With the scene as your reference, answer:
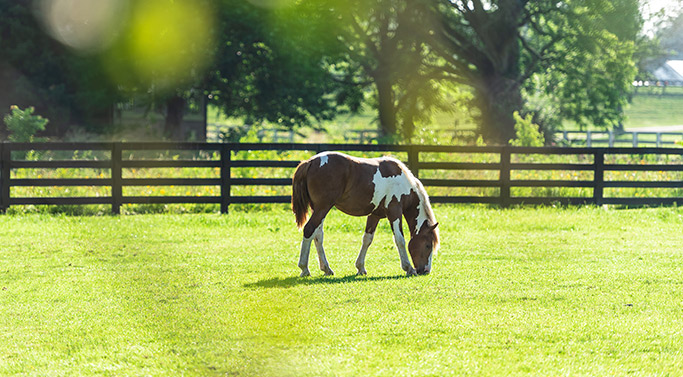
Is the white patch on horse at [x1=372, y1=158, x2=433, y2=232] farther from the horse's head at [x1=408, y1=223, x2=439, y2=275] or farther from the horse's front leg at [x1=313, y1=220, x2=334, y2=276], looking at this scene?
the horse's front leg at [x1=313, y1=220, x2=334, y2=276]

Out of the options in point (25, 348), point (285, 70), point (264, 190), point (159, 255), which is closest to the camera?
point (25, 348)

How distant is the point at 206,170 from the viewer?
63.0 ft

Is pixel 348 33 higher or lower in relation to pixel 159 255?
higher

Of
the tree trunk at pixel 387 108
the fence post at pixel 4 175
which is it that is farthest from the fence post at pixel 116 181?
the tree trunk at pixel 387 108

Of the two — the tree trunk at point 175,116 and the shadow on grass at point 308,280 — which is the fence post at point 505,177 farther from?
the tree trunk at point 175,116

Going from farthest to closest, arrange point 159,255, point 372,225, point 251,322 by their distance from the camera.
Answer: point 159,255
point 372,225
point 251,322

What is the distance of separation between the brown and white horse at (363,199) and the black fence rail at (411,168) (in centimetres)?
712

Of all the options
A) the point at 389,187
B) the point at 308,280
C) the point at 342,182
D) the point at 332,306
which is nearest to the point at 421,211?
the point at 389,187

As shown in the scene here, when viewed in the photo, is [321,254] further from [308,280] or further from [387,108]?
[387,108]

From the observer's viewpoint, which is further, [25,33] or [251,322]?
[25,33]

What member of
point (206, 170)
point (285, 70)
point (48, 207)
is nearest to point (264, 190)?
point (206, 170)

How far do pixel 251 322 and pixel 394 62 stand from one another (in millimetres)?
32673

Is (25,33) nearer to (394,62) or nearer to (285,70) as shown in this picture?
(285,70)

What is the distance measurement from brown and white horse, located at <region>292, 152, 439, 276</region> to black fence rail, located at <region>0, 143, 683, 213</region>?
7.12 meters
